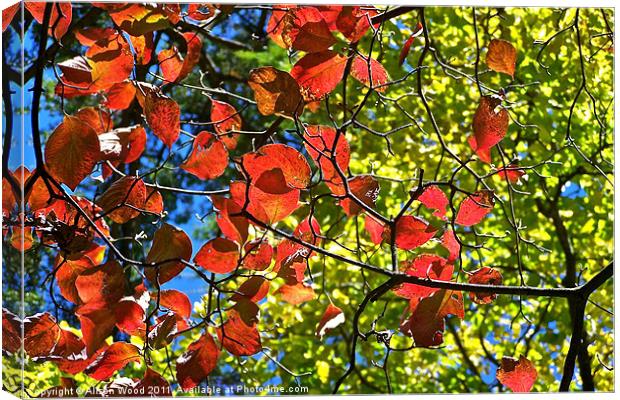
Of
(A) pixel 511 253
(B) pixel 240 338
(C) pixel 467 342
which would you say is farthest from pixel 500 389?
(B) pixel 240 338

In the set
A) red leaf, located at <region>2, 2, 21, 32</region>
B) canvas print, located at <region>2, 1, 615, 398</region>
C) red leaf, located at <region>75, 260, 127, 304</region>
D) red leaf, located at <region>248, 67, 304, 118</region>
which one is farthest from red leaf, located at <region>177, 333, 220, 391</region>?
red leaf, located at <region>2, 2, 21, 32</region>

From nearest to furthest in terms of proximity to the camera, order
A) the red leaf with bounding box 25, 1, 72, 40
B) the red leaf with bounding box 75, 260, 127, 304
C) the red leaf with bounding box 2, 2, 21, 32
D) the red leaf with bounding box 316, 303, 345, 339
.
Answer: the red leaf with bounding box 75, 260, 127, 304 < the red leaf with bounding box 25, 1, 72, 40 < the red leaf with bounding box 316, 303, 345, 339 < the red leaf with bounding box 2, 2, 21, 32

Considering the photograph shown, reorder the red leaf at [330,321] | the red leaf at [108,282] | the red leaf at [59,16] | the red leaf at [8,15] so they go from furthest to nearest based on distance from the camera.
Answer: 1. the red leaf at [8,15]
2. the red leaf at [330,321]
3. the red leaf at [59,16]
4. the red leaf at [108,282]

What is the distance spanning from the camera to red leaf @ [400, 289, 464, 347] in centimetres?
69

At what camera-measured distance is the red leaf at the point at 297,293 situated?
0.85 meters

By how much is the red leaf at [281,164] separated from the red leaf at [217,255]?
0.28 feet

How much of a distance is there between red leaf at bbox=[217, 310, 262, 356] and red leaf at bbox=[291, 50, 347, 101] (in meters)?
0.21

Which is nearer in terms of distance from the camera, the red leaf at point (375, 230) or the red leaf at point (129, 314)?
the red leaf at point (129, 314)

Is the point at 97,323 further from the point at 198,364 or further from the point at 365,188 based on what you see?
the point at 365,188

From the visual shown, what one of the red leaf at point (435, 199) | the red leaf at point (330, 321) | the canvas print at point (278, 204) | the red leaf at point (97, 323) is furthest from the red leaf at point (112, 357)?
the red leaf at point (435, 199)

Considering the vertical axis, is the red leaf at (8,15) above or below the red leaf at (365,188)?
above

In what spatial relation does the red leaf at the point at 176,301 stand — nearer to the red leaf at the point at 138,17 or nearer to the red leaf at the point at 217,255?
the red leaf at the point at 217,255

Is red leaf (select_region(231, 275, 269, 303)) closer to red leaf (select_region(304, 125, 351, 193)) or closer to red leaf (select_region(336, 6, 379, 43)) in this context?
red leaf (select_region(304, 125, 351, 193))

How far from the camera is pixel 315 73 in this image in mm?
661
